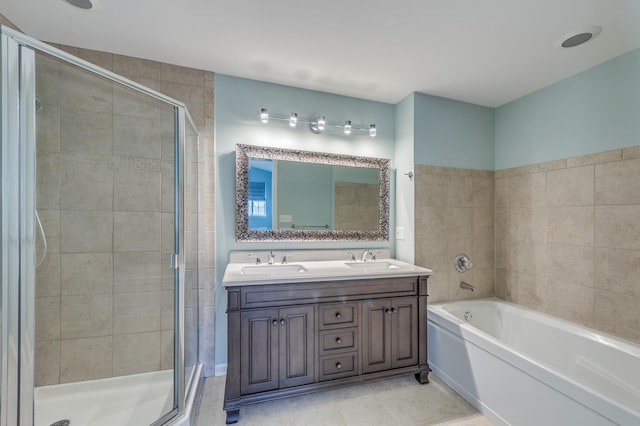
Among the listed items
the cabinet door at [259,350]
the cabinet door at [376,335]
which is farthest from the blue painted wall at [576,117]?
the cabinet door at [259,350]

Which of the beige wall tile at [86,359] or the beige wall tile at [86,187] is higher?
the beige wall tile at [86,187]

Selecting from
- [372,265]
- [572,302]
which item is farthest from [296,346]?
[572,302]

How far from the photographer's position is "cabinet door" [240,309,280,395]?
1586 mm

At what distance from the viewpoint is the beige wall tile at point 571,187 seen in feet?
6.20

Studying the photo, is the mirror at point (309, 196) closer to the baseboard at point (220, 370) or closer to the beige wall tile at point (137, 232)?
the beige wall tile at point (137, 232)

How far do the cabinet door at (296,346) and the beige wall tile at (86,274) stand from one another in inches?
48.4

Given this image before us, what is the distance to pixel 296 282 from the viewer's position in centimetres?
167

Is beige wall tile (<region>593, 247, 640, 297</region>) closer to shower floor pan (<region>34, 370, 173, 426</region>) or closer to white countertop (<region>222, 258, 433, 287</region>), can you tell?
white countertop (<region>222, 258, 433, 287</region>)

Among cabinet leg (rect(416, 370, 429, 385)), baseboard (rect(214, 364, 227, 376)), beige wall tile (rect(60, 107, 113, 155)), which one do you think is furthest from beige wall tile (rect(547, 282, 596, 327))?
beige wall tile (rect(60, 107, 113, 155))

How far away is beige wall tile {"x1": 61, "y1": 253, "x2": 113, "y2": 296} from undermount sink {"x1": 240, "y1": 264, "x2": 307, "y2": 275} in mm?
902

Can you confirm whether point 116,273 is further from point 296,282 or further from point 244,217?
point 296,282

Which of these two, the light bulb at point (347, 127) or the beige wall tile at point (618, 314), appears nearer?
the beige wall tile at point (618, 314)

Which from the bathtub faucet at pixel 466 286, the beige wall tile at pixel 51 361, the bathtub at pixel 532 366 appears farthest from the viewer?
the bathtub faucet at pixel 466 286

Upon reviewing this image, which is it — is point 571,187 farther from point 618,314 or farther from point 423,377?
point 423,377
